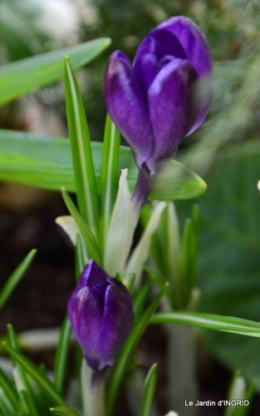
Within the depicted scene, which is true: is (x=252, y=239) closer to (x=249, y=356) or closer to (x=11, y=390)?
(x=249, y=356)

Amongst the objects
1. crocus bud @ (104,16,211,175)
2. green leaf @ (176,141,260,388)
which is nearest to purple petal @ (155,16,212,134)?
crocus bud @ (104,16,211,175)

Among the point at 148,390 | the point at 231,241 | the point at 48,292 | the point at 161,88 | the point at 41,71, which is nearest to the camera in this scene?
the point at 161,88

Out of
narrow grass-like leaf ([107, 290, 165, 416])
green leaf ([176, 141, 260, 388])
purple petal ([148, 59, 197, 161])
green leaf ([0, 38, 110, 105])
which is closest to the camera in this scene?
purple petal ([148, 59, 197, 161])

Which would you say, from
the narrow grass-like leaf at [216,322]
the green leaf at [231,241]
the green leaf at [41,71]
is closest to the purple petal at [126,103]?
the narrow grass-like leaf at [216,322]

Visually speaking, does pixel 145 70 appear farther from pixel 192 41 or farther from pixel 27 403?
pixel 27 403

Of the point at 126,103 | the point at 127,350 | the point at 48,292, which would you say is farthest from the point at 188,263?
the point at 48,292

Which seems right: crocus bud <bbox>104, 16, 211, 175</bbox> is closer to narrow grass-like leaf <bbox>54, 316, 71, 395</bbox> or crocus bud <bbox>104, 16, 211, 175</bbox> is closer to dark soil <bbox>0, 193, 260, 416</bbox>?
narrow grass-like leaf <bbox>54, 316, 71, 395</bbox>
